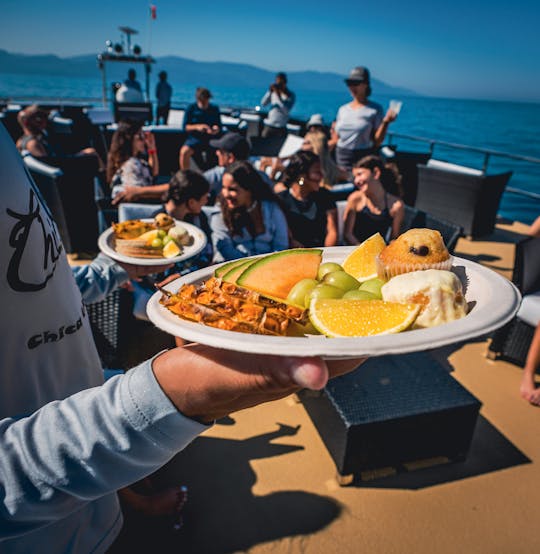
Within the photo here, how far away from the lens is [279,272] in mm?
1040

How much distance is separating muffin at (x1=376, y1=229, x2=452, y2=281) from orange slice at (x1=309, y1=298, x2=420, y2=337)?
8.3 inches

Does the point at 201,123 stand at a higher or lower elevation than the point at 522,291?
higher

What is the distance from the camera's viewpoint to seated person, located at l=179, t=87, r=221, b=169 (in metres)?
7.46

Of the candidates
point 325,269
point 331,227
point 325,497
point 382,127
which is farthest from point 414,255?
point 382,127

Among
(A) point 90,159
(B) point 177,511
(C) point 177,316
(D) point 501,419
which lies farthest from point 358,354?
(A) point 90,159

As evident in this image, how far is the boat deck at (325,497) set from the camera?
208 centimetres

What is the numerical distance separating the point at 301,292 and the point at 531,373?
3.11 metres

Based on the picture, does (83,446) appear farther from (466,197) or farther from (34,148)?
(466,197)

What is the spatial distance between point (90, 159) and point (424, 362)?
479 centimetres

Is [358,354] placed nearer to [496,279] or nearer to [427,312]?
[427,312]

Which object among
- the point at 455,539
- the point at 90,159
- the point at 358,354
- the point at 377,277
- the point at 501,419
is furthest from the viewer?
the point at 90,159

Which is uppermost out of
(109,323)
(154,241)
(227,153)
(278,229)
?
(227,153)

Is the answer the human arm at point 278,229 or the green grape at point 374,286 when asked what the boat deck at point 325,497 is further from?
the green grape at point 374,286

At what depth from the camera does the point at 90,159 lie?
514 cm
